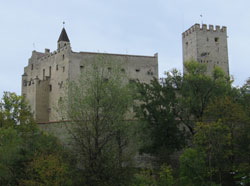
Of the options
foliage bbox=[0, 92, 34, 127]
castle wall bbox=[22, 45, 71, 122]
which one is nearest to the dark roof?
castle wall bbox=[22, 45, 71, 122]

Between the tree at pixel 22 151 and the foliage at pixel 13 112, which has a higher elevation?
the foliage at pixel 13 112

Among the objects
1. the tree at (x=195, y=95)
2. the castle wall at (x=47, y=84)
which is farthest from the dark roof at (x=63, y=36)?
the tree at (x=195, y=95)

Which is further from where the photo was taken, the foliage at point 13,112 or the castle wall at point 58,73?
the castle wall at point 58,73

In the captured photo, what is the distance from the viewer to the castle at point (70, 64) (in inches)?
2325

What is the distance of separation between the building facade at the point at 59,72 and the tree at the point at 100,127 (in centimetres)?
2354

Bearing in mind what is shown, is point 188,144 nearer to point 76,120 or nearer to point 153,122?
point 153,122

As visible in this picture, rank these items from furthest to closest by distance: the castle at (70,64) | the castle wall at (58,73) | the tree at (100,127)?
the castle at (70,64)
the castle wall at (58,73)
the tree at (100,127)

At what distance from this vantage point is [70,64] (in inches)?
2301

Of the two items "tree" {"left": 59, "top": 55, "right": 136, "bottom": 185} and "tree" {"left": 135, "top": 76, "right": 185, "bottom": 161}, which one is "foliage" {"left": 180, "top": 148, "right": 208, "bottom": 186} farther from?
"tree" {"left": 59, "top": 55, "right": 136, "bottom": 185}

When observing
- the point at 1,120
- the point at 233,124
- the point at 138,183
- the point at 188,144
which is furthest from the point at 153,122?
the point at 1,120

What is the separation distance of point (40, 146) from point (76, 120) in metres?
6.55

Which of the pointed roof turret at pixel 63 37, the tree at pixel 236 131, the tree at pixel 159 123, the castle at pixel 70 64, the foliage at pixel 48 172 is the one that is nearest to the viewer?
the foliage at pixel 48 172

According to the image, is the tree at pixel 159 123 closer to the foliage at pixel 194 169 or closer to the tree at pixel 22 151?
the foliage at pixel 194 169

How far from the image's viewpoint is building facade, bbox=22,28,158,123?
58.8m
